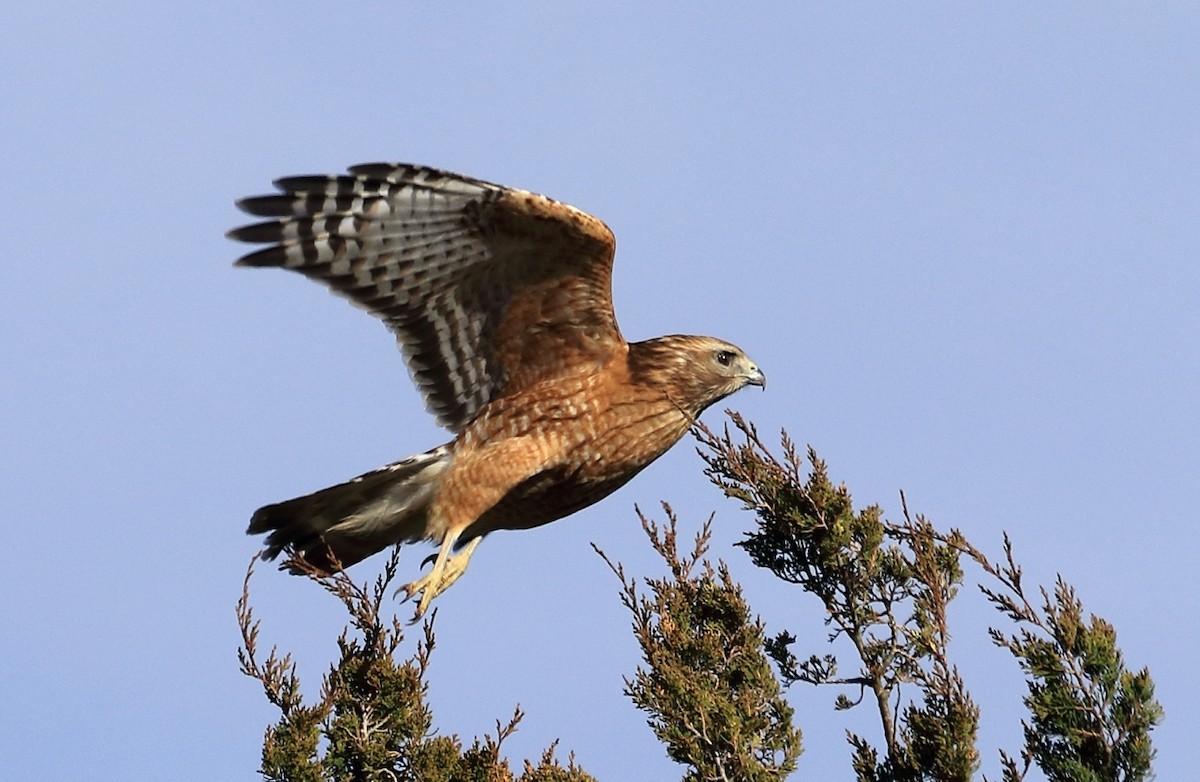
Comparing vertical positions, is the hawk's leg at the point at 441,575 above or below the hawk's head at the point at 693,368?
below

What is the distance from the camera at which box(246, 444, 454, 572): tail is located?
6.56m

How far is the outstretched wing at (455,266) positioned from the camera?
21.8 feet

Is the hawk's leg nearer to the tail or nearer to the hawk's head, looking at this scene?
the tail

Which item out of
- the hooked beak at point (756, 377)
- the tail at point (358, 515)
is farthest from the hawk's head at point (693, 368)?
the tail at point (358, 515)

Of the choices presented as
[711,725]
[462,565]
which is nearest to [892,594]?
[711,725]

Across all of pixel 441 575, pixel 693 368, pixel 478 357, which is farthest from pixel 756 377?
pixel 441 575

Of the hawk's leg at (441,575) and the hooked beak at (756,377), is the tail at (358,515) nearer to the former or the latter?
the hawk's leg at (441,575)

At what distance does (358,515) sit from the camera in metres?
6.76

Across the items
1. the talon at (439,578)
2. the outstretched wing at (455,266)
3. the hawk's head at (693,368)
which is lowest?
the talon at (439,578)

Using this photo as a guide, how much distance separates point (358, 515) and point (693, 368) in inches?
71.0

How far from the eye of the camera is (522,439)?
7.01 metres

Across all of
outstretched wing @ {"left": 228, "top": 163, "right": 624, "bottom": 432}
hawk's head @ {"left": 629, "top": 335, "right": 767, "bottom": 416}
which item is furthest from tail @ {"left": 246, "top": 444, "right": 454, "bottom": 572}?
hawk's head @ {"left": 629, "top": 335, "right": 767, "bottom": 416}

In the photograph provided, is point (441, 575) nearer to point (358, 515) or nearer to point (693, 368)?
point (358, 515)

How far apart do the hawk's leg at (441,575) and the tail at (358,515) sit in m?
0.23
